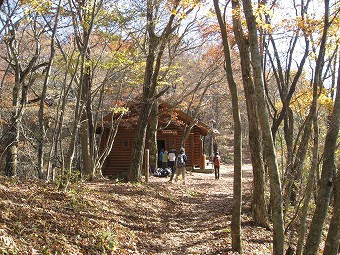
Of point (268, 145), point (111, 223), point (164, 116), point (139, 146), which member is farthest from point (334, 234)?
point (164, 116)

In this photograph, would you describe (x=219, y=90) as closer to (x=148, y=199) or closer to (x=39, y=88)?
(x=39, y=88)


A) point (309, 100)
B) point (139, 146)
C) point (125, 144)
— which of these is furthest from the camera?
point (125, 144)

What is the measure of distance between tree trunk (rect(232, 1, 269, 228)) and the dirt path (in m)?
1.04

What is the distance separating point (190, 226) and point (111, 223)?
9.29 ft

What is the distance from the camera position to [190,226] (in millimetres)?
9828

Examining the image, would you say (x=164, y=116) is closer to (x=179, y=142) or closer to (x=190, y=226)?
(x=179, y=142)

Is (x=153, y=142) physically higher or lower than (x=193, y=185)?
higher

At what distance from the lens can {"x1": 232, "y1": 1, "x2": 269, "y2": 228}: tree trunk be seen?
884 centimetres

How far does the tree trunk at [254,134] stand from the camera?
29.0 feet

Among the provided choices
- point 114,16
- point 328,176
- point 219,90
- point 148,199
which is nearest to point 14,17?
point 114,16

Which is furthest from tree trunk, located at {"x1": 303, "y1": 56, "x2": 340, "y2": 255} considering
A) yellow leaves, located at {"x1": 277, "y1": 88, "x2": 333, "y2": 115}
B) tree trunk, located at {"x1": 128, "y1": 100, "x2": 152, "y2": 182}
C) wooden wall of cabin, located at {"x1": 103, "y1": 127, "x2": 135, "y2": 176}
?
wooden wall of cabin, located at {"x1": 103, "y1": 127, "x2": 135, "y2": 176}

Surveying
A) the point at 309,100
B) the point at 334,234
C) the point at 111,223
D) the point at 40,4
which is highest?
the point at 40,4

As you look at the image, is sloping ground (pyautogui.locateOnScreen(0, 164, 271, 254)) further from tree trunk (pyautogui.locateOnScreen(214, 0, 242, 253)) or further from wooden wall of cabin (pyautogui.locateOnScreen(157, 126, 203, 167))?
wooden wall of cabin (pyautogui.locateOnScreen(157, 126, 203, 167))

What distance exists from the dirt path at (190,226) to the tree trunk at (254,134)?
1038 mm
